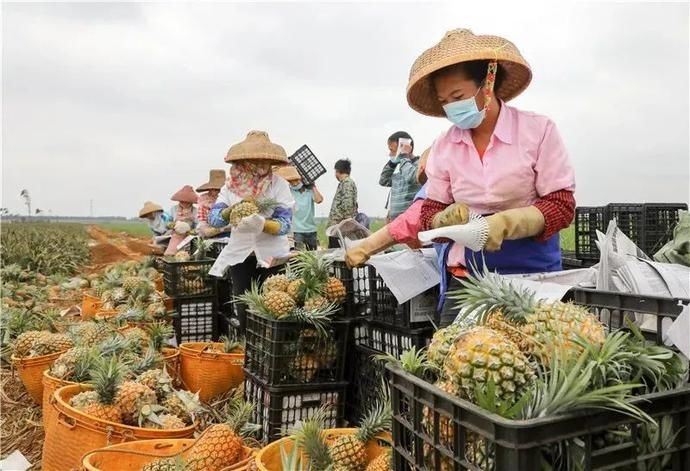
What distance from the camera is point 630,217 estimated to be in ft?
15.5

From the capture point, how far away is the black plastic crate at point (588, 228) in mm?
4871

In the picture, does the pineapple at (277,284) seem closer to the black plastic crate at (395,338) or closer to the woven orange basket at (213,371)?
the black plastic crate at (395,338)

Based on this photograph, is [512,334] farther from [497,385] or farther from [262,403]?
[262,403]

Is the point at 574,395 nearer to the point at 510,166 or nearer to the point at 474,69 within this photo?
the point at 510,166

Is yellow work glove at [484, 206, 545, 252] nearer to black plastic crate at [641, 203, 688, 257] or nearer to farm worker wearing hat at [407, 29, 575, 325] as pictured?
farm worker wearing hat at [407, 29, 575, 325]

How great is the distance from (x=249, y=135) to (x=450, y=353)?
4.49 metres

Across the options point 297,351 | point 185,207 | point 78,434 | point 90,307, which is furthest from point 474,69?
point 185,207

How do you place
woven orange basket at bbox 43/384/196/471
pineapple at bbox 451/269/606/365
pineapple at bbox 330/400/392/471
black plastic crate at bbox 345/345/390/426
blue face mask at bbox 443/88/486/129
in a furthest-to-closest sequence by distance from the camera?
1. black plastic crate at bbox 345/345/390/426
2. woven orange basket at bbox 43/384/196/471
3. blue face mask at bbox 443/88/486/129
4. pineapple at bbox 330/400/392/471
5. pineapple at bbox 451/269/606/365

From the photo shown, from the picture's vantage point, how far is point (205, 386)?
4.75 meters

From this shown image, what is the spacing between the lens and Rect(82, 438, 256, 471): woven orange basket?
2824 mm

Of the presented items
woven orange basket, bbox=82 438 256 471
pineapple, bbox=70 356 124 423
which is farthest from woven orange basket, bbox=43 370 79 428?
woven orange basket, bbox=82 438 256 471

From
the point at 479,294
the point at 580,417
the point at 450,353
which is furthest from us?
the point at 479,294

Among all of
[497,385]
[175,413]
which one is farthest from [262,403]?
[497,385]

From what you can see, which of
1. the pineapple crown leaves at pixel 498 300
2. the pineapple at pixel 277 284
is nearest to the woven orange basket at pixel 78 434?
the pineapple at pixel 277 284
